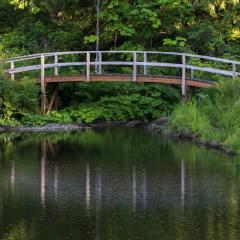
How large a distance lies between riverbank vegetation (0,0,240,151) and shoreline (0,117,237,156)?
0.93ft

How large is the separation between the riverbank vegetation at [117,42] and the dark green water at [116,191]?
4.10 m

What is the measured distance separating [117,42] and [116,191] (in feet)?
71.9

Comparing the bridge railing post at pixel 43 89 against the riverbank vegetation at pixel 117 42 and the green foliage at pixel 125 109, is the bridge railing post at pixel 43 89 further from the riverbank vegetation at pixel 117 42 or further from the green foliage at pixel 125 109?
the green foliage at pixel 125 109

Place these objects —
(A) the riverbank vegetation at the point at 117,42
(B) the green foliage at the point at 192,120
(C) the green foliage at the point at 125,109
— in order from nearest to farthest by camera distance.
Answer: (B) the green foliage at the point at 192,120 < (A) the riverbank vegetation at the point at 117,42 < (C) the green foliage at the point at 125,109

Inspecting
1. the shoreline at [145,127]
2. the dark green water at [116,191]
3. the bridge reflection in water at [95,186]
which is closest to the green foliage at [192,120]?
the shoreline at [145,127]

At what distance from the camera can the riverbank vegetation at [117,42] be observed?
99.7 feet

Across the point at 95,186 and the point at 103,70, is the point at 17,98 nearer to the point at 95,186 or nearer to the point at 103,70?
the point at 103,70

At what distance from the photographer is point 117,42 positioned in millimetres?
38781

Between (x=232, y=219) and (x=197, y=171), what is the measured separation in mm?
5597

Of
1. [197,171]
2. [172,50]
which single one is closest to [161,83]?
[172,50]

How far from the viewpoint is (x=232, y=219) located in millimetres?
14758

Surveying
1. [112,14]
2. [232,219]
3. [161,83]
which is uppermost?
[112,14]

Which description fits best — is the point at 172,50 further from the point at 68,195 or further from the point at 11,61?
the point at 68,195

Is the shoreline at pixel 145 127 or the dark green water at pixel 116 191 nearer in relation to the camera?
the dark green water at pixel 116 191
